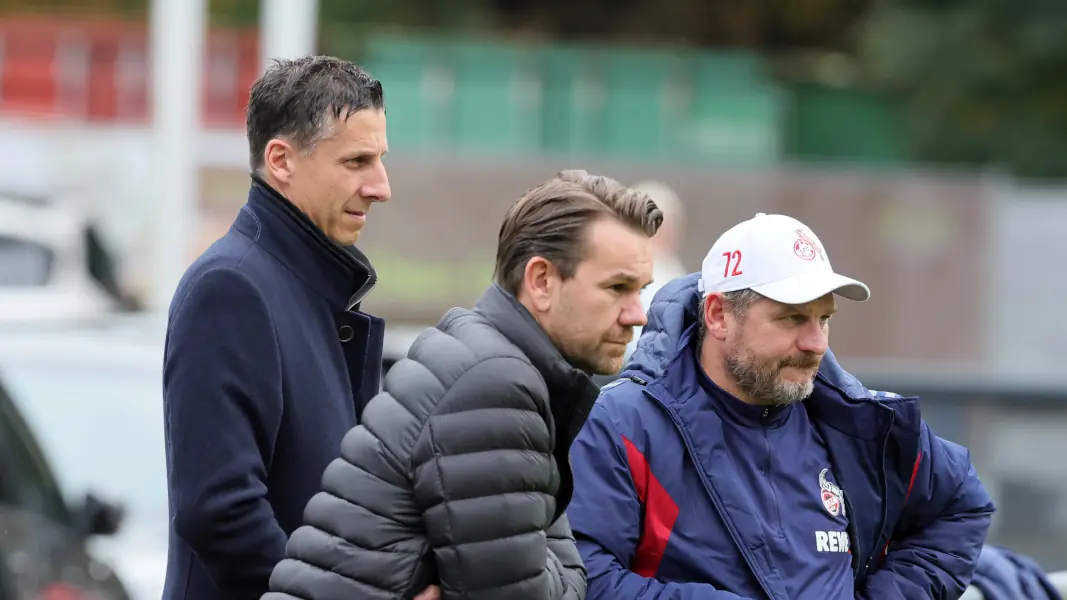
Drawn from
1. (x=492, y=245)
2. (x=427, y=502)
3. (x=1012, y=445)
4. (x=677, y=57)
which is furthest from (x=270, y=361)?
(x=677, y=57)

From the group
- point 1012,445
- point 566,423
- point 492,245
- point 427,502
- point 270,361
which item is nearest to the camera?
point 427,502

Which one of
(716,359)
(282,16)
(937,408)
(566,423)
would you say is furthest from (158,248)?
(566,423)

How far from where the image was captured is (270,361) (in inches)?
130

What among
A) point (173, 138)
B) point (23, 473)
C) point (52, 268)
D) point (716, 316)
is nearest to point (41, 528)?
point (23, 473)

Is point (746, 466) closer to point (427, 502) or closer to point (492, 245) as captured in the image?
point (427, 502)

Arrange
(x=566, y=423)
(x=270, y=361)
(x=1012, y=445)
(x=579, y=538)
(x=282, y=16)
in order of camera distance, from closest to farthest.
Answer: (x=566, y=423) < (x=270, y=361) < (x=579, y=538) < (x=1012, y=445) < (x=282, y=16)

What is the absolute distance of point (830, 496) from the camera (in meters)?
3.81

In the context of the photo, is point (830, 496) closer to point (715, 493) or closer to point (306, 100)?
point (715, 493)

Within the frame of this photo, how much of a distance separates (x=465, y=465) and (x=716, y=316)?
3.71 ft

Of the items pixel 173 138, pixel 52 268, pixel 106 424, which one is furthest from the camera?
pixel 173 138

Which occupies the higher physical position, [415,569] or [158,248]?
[415,569]

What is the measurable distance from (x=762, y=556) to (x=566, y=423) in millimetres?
804

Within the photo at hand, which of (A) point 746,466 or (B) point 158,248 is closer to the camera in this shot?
(A) point 746,466

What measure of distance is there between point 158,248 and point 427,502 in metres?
7.52
